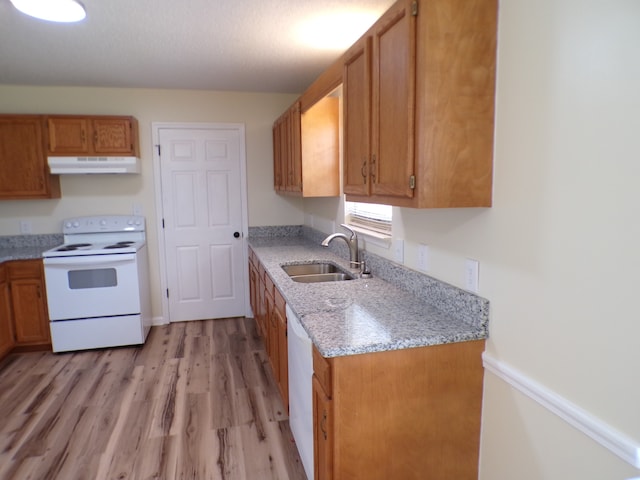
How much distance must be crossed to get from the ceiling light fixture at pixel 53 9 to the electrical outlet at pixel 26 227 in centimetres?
247

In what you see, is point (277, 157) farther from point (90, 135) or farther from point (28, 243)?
point (28, 243)

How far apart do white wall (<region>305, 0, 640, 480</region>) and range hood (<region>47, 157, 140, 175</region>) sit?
335 centimetres

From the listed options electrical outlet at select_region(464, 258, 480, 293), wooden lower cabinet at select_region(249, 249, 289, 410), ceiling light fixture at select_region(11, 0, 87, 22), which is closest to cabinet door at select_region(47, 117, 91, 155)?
ceiling light fixture at select_region(11, 0, 87, 22)

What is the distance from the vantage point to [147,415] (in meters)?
2.70

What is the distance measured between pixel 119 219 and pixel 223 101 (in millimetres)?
1601

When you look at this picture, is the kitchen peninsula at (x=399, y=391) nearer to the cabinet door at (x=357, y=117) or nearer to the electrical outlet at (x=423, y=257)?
the electrical outlet at (x=423, y=257)

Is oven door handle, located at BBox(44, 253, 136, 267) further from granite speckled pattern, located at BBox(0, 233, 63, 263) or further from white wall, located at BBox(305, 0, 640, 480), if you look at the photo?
white wall, located at BBox(305, 0, 640, 480)

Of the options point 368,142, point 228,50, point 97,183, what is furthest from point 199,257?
point 368,142

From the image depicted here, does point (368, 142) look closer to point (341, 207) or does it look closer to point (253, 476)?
point (341, 207)

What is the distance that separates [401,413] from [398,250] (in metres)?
0.98

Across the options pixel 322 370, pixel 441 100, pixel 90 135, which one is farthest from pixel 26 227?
pixel 441 100

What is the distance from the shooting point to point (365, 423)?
1.51 meters

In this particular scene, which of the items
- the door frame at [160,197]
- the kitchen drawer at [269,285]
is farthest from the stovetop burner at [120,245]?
the kitchen drawer at [269,285]

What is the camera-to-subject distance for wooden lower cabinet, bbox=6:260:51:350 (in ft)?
12.0
